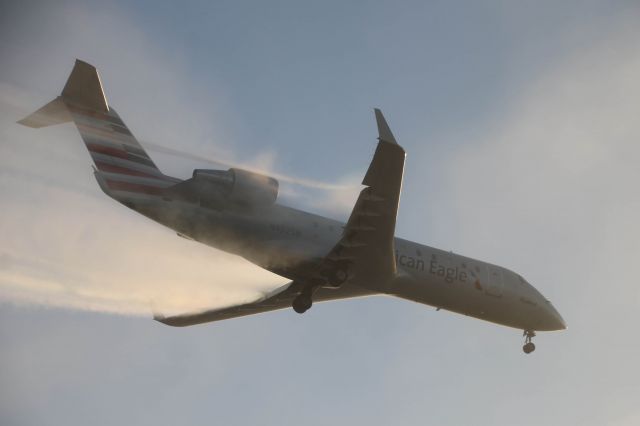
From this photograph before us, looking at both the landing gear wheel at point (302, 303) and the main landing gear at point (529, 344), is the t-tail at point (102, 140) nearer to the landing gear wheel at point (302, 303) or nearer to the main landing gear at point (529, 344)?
the landing gear wheel at point (302, 303)

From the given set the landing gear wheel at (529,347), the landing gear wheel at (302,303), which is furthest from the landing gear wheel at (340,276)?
the landing gear wheel at (529,347)

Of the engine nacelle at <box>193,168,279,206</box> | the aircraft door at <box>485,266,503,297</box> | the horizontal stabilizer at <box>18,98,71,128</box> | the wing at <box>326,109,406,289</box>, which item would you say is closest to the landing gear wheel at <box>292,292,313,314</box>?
the wing at <box>326,109,406,289</box>

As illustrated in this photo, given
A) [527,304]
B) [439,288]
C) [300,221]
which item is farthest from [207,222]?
[527,304]

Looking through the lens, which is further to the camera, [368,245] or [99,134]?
[99,134]

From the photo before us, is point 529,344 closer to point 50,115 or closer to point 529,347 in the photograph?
point 529,347

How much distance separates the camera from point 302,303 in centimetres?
2581

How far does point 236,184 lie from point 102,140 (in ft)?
15.9

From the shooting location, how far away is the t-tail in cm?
2262

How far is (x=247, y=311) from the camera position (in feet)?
96.4

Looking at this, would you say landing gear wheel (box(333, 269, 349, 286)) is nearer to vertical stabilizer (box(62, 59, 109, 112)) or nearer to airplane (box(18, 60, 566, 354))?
airplane (box(18, 60, 566, 354))

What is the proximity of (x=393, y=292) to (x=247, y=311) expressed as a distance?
6337 millimetres

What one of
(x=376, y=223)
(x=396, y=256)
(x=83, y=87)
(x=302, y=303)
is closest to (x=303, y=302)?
(x=302, y=303)

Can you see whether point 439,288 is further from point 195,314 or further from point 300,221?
point 195,314

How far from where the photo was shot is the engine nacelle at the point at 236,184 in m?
22.2
